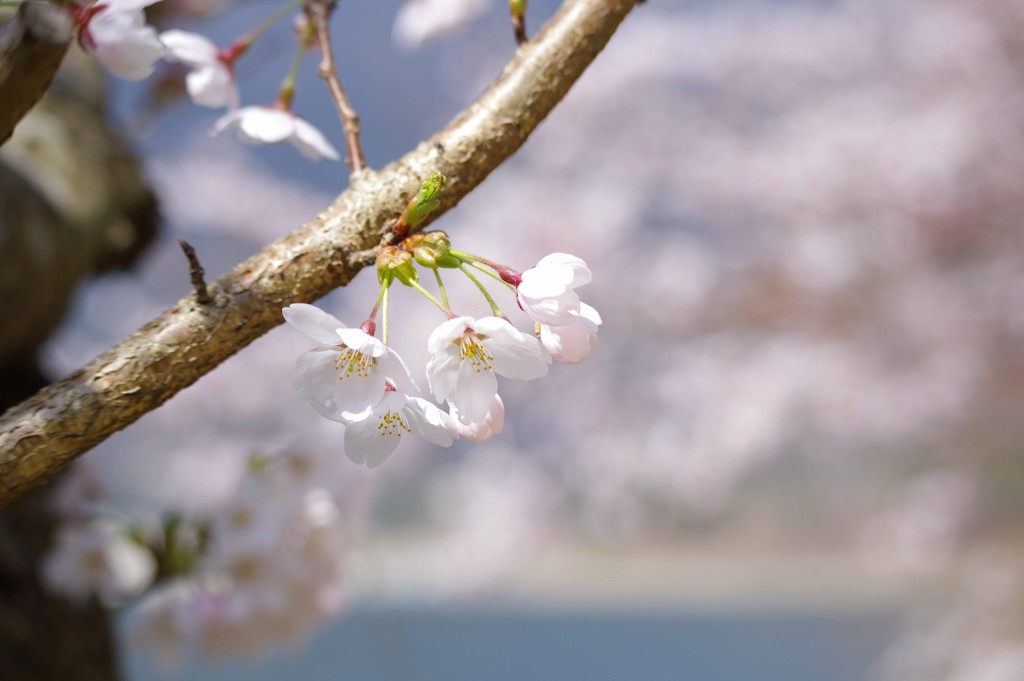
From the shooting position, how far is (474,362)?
374 mm

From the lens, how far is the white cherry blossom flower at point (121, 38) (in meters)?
0.45

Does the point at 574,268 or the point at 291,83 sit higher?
the point at 291,83

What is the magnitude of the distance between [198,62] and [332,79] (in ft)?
0.47

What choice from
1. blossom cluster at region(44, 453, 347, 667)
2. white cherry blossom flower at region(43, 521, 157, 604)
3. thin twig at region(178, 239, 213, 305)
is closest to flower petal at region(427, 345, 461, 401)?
thin twig at region(178, 239, 213, 305)

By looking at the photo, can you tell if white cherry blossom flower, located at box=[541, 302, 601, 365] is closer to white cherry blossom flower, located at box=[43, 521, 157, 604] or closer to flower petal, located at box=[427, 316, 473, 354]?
flower petal, located at box=[427, 316, 473, 354]

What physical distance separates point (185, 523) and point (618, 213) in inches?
127

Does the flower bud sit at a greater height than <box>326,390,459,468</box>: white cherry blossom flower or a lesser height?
greater

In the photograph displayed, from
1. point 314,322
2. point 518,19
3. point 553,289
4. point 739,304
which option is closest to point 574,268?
point 553,289

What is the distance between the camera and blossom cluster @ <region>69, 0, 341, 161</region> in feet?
1.49

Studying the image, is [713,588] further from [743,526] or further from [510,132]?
[510,132]

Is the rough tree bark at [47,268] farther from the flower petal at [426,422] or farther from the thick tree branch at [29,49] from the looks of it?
the flower petal at [426,422]

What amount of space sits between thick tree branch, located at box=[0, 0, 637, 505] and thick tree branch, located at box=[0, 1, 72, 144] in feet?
0.37

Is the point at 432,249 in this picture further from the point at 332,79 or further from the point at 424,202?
the point at 332,79

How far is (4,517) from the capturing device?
0.95 metres
